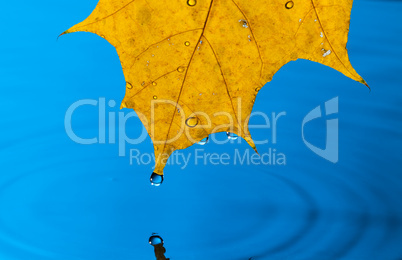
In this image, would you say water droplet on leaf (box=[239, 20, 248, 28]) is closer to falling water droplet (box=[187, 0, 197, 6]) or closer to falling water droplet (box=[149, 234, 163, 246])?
falling water droplet (box=[187, 0, 197, 6])

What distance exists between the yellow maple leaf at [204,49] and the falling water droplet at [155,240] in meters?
0.38

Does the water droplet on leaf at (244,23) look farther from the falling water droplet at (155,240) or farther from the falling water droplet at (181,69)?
the falling water droplet at (155,240)

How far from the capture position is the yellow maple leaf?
0.41 metres

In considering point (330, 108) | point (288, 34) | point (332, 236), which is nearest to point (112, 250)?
point (332, 236)

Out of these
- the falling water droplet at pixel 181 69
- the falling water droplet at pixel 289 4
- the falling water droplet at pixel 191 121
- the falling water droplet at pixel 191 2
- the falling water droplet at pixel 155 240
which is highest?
the falling water droplet at pixel 155 240

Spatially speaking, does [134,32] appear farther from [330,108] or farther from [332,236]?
[330,108]

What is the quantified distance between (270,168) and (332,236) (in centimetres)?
26

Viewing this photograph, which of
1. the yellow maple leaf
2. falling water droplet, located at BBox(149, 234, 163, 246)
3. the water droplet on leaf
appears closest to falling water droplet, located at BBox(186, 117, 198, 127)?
the yellow maple leaf

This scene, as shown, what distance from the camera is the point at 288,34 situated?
42 cm

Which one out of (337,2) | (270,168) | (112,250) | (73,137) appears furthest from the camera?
(73,137)

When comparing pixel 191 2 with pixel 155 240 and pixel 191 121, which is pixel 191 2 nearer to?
pixel 191 121

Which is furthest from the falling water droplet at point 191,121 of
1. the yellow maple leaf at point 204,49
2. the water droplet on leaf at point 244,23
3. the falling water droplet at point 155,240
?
the falling water droplet at point 155,240

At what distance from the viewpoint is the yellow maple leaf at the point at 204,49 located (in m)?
0.41

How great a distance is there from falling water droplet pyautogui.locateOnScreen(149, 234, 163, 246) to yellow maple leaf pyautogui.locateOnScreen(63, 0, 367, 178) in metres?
0.38
